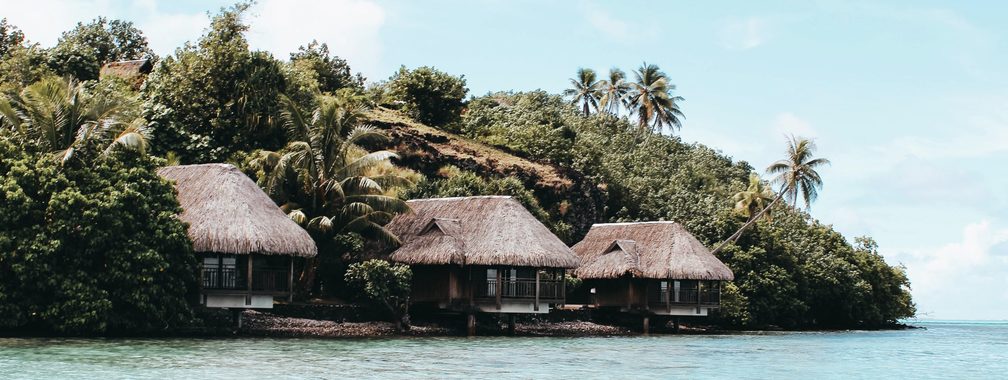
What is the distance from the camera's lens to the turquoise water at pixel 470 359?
20453mm

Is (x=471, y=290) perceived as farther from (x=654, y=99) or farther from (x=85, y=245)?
(x=654, y=99)

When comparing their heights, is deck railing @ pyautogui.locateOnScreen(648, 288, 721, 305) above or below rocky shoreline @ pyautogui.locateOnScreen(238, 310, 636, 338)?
above

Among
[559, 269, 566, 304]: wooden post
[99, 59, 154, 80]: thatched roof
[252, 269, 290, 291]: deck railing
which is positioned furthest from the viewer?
[99, 59, 154, 80]: thatched roof

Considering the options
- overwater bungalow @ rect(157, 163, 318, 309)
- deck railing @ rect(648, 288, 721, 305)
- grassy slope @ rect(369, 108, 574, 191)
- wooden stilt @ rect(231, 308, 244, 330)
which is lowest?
wooden stilt @ rect(231, 308, 244, 330)

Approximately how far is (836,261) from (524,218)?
2107 centimetres

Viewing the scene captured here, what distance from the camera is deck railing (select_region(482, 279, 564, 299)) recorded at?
34.8 meters

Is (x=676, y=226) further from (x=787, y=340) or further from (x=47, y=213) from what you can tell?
(x=47, y=213)

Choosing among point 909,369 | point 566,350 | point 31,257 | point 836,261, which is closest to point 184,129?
point 31,257

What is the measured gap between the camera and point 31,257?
25.4 metres

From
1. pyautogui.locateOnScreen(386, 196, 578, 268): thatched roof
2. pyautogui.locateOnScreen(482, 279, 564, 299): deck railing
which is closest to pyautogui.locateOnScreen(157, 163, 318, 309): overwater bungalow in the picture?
pyautogui.locateOnScreen(386, 196, 578, 268): thatched roof

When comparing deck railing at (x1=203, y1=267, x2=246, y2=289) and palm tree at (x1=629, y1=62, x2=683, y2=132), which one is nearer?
deck railing at (x1=203, y1=267, x2=246, y2=289)

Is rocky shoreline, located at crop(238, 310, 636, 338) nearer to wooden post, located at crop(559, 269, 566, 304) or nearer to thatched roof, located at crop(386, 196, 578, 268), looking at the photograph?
wooden post, located at crop(559, 269, 566, 304)

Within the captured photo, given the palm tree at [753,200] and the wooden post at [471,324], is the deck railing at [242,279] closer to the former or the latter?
the wooden post at [471,324]

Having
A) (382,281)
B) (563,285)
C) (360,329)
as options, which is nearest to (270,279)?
(360,329)
